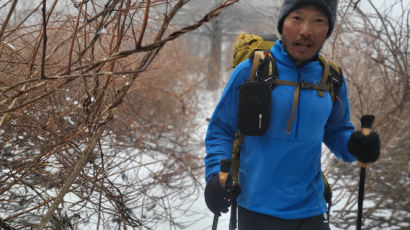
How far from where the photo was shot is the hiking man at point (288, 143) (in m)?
1.60

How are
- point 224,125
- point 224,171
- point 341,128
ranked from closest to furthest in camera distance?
point 224,171
point 224,125
point 341,128

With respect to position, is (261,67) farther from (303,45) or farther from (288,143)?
(288,143)

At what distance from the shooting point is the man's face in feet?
5.24

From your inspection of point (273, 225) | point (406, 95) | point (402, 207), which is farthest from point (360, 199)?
point (402, 207)

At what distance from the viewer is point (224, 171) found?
1.50m

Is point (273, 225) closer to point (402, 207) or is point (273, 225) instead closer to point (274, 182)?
point (274, 182)

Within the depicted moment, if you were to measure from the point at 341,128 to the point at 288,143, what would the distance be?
483 mm

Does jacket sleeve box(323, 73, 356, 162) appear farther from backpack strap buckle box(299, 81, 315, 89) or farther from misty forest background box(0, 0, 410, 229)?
misty forest background box(0, 0, 410, 229)

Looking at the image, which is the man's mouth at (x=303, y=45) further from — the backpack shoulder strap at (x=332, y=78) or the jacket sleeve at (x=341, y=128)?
the jacket sleeve at (x=341, y=128)

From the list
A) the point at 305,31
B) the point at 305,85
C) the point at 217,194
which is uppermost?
the point at 305,31

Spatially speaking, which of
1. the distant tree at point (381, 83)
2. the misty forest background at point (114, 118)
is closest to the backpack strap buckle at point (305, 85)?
the misty forest background at point (114, 118)

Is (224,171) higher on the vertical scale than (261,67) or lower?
lower

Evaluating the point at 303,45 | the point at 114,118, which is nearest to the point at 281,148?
the point at 303,45

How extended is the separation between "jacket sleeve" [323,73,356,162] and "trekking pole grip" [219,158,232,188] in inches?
30.0
